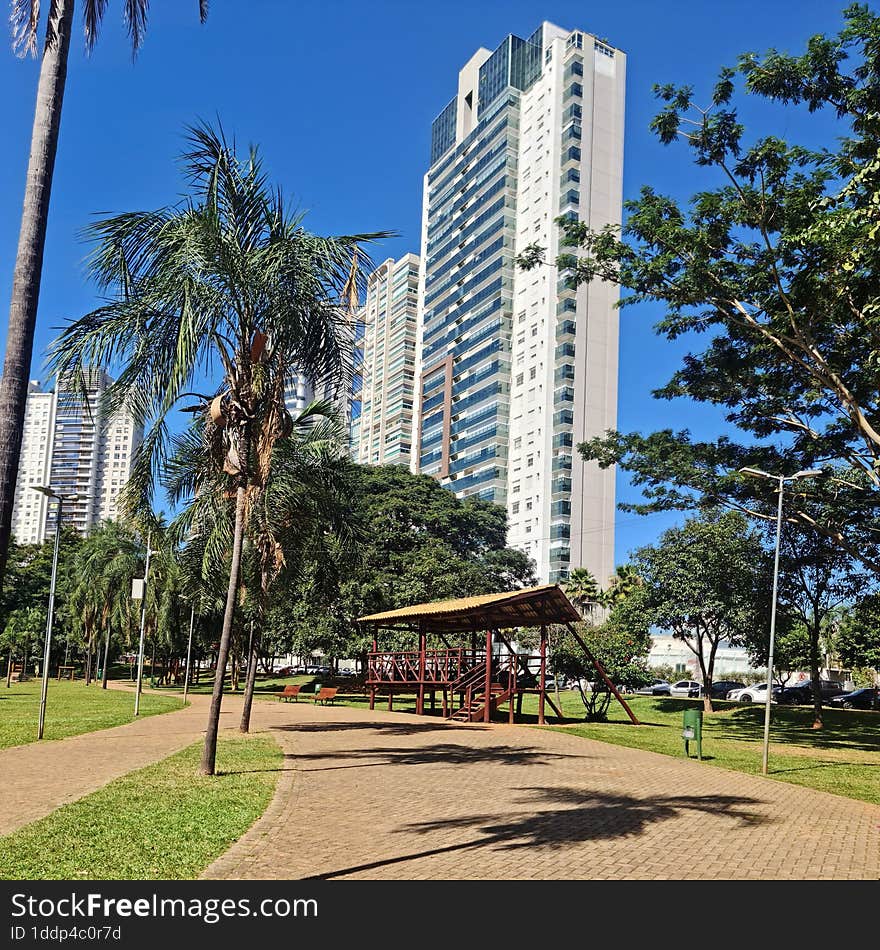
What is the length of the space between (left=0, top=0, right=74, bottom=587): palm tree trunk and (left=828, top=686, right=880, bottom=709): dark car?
50.6m

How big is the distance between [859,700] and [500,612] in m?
33.2

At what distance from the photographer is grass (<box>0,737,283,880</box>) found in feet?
24.0

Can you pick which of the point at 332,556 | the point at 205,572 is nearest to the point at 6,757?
the point at 205,572

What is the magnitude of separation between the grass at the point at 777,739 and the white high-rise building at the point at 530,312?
51.5 meters

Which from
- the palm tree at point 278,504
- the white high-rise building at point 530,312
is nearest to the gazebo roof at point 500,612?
the palm tree at point 278,504

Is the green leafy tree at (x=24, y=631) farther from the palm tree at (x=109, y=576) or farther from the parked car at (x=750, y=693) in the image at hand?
the parked car at (x=750, y=693)

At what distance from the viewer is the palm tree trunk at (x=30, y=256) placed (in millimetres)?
7000

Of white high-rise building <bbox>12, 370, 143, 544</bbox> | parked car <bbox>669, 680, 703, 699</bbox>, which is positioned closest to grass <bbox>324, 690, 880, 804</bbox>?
parked car <bbox>669, 680, 703, 699</bbox>

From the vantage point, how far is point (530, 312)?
323ft

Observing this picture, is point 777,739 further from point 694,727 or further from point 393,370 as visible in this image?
point 393,370

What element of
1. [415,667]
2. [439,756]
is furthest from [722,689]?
[439,756]

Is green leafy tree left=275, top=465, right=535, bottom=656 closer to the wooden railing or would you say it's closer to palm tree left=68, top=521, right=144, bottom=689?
the wooden railing

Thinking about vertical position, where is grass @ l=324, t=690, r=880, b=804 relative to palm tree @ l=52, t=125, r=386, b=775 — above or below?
below
